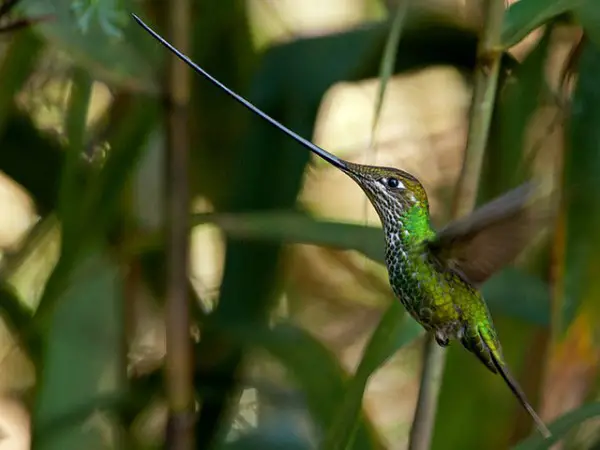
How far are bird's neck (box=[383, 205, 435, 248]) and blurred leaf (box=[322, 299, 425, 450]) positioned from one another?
0.22 ft

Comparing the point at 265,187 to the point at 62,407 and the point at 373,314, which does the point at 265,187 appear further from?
the point at 373,314

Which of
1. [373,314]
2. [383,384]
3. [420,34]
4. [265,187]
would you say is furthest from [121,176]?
[383,384]

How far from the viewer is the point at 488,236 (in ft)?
1.29

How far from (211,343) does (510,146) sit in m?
0.34

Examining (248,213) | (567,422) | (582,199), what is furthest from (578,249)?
(248,213)

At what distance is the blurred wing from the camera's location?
35 cm

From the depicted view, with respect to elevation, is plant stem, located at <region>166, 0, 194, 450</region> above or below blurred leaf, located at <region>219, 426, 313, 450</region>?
above

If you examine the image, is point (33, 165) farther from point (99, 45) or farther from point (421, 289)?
point (421, 289)

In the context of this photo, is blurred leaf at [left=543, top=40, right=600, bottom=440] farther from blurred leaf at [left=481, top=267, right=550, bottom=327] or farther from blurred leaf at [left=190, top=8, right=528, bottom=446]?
blurred leaf at [left=190, top=8, right=528, bottom=446]

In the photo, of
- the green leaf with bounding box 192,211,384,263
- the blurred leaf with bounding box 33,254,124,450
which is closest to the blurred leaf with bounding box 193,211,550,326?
the green leaf with bounding box 192,211,384,263

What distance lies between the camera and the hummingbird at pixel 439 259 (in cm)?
40

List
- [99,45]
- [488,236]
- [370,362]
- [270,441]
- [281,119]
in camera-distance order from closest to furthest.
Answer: [488,236]
[370,362]
[99,45]
[281,119]
[270,441]

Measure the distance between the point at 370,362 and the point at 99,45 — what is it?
31 centimetres

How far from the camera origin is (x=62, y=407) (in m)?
0.71
